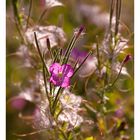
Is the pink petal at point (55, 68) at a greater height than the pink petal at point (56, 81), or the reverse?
the pink petal at point (55, 68)

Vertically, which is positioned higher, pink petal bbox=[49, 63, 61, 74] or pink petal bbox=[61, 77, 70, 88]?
pink petal bbox=[49, 63, 61, 74]

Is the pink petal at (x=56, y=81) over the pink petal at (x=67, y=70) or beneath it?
beneath

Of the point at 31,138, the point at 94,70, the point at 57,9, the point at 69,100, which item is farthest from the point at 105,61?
the point at 57,9

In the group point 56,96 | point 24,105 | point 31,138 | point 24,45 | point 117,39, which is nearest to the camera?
point 56,96

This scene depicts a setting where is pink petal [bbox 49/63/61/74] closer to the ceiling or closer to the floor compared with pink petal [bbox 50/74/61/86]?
closer to the ceiling

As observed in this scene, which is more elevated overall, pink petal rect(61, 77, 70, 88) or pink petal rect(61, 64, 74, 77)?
pink petal rect(61, 64, 74, 77)

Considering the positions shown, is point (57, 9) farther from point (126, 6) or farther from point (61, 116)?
point (61, 116)
